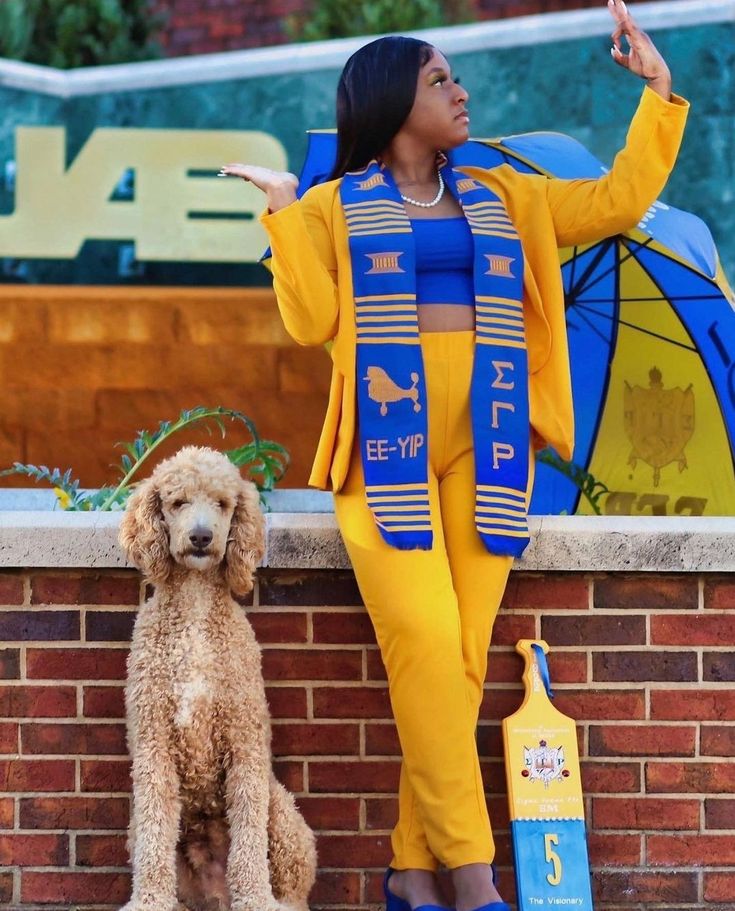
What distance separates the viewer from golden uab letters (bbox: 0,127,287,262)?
7.73 metres

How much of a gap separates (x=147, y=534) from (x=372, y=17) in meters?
5.90

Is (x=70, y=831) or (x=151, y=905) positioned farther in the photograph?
(x=70, y=831)

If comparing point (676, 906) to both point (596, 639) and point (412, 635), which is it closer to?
point (596, 639)

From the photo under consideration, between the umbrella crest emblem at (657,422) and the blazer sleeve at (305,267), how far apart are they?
5.83ft

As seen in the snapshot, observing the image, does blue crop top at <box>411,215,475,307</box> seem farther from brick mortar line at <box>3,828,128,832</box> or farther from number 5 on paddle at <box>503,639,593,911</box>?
brick mortar line at <box>3,828,128,832</box>

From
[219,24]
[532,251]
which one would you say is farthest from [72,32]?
[532,251]

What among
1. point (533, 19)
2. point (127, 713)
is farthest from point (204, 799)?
point (533, 19)

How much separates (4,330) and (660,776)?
5.06m

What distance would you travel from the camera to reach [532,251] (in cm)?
376

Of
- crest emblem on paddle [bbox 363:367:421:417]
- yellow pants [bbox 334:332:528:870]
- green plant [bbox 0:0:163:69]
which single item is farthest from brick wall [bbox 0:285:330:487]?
crest emblem on paddle [bbox 363:367:421:417]

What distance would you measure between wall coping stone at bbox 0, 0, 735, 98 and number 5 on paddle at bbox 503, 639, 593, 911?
15.5ft

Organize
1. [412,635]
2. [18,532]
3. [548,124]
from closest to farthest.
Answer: [412,635] → [18,532] → [548,124]

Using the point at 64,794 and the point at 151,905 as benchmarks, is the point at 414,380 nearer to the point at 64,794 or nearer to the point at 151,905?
the point at 151,905

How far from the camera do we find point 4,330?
25.7ft
